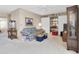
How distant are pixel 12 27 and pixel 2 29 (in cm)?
713

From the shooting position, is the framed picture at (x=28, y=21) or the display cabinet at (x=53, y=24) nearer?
the framed picture at (x=28, y=21)

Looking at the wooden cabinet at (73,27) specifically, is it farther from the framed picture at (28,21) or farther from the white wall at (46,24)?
the white wall at (46,24)

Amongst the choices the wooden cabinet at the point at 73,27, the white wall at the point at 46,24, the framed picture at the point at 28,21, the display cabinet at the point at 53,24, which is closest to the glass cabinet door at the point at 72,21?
the wooden cabinet at the point at 73,27

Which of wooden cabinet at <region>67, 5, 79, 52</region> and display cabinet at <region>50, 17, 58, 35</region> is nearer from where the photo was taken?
wooden cabinet at <region>67, 5, 79, 52</region>

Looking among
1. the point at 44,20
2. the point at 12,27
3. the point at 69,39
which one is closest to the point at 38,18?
the point at 44,20

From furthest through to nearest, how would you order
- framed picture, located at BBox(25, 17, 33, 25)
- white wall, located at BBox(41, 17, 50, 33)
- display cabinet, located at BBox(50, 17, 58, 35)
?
white wall, located at BBox(41, 17, 50, 33) < display cabinet, located at BBox(50, 17, 58, 35) < framed picture, located at BBox(25, 17, 33, 25)

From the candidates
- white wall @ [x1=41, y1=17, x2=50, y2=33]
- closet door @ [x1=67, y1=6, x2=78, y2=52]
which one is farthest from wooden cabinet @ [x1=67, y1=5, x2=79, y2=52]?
white wall @ [x1=41, y1=17, x2=50, y2=33]

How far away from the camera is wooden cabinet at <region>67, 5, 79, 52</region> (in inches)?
214

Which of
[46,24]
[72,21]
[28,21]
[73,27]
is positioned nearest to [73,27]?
[73,27]

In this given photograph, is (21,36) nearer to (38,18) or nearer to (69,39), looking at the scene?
(38,18)

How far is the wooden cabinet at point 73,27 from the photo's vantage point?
5.45 metres

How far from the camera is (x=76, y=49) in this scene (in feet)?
18.2

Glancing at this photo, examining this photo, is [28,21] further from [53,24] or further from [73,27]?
[73,27]

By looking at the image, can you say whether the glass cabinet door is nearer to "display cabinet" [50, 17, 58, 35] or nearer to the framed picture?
the framed picture
